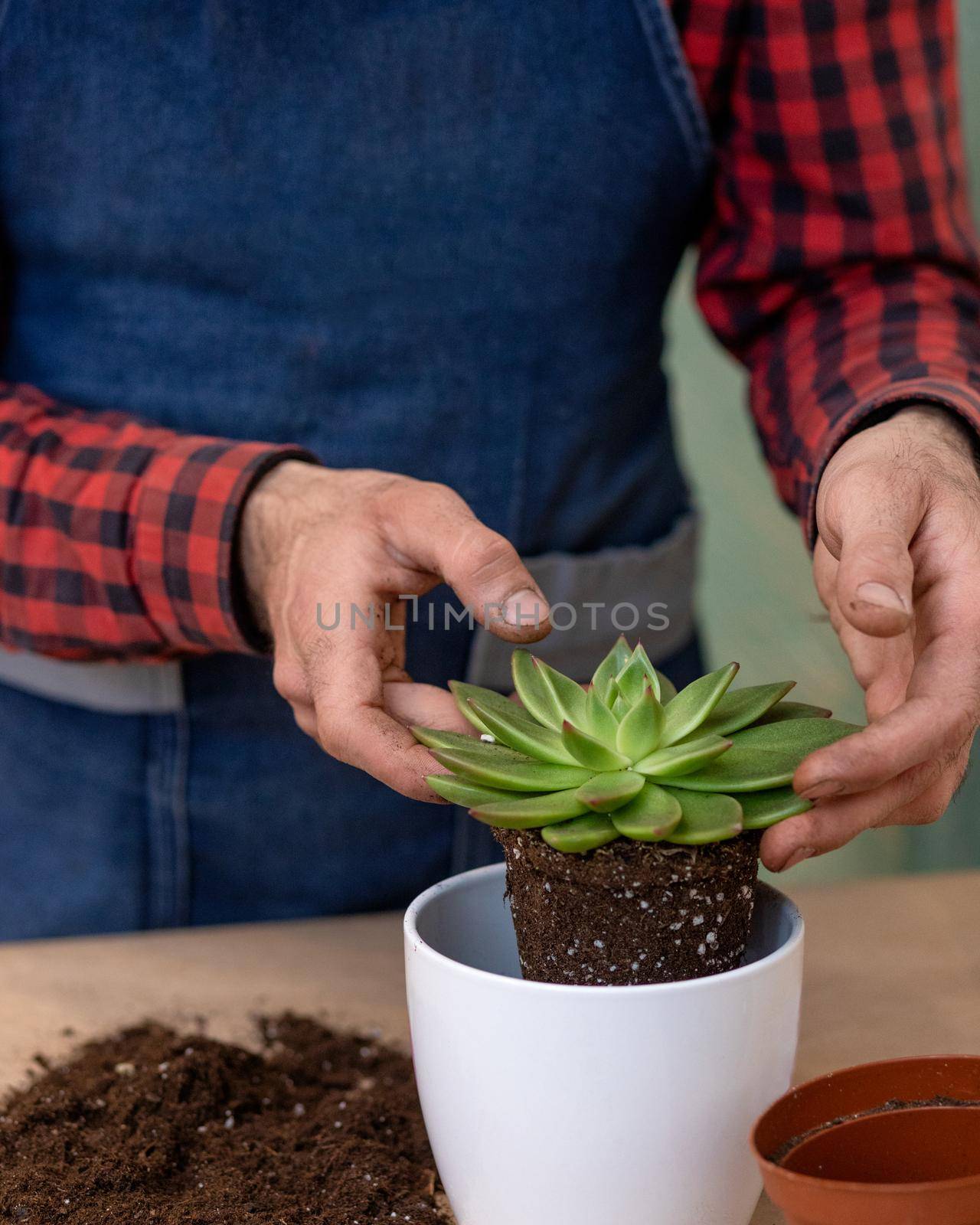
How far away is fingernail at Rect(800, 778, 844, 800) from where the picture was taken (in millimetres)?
522

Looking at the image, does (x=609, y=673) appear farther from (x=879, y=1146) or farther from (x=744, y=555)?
(x=744, y=555)

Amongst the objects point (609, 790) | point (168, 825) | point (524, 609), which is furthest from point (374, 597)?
point (168, 825)

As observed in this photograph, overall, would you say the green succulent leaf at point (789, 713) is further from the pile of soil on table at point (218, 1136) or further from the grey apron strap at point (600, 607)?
the grey apron strap at point (600, 607)

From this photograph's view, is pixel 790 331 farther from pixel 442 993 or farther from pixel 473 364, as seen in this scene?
pixel 442 993

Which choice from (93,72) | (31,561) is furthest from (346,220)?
(31,561)

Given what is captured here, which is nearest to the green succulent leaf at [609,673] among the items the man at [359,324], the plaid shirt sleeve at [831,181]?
the man at [359,324]

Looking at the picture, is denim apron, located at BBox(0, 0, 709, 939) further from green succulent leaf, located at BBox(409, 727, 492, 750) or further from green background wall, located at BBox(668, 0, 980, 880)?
green background wall, located at BBox(668, 0, 980, 880)

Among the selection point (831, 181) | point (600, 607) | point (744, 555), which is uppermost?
point (831, 181)

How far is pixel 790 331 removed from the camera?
1.02 metres

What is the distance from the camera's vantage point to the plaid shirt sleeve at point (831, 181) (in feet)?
3.15

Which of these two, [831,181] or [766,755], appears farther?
[831,181]

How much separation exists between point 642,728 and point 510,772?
0.06m

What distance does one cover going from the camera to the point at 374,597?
26.4 inches

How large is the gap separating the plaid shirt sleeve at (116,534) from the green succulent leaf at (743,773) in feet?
1.18
